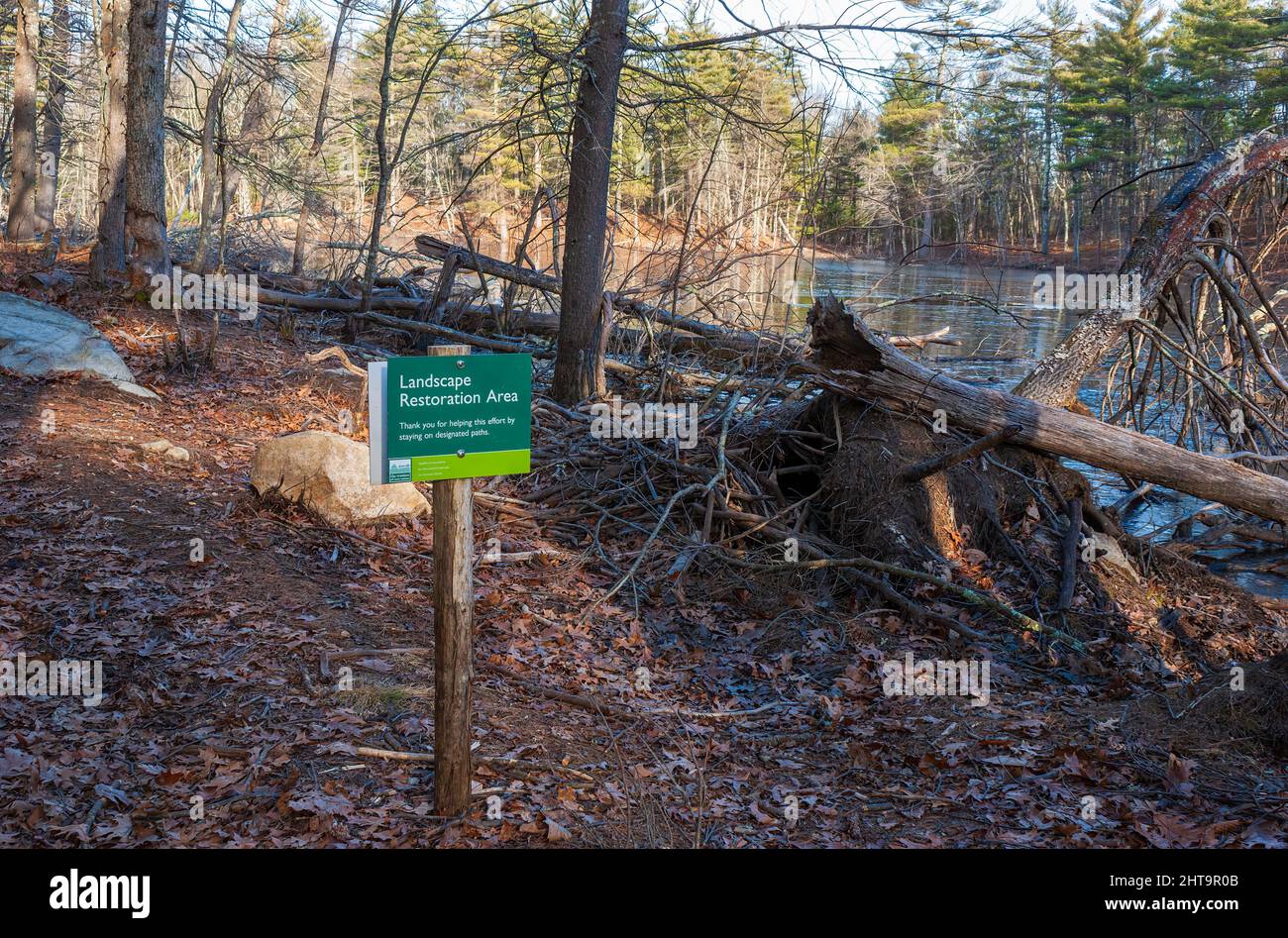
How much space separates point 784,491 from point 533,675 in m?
3.69

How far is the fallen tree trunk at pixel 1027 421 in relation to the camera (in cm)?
750

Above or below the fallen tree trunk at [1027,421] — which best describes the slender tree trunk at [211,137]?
above

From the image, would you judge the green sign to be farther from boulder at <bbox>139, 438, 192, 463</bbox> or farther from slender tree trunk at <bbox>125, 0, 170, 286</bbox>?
slender tree trunk at <bbox>125, 0, 170, 286</bbox>

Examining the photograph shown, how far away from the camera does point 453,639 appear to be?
13.5 feet

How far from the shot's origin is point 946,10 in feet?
28.4

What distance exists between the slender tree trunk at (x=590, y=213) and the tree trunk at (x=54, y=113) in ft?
55.3

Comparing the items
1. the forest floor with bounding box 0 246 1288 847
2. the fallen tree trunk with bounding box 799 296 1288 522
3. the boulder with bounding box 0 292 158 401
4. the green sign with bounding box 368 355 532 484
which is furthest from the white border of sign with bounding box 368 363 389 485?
the boulder with bounding box 0 292 158 401

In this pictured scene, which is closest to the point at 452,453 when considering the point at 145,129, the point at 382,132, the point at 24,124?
the point at 382,132

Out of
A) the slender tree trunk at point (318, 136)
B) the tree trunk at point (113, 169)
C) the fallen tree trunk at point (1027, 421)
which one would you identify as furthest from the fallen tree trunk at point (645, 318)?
the tree trunk at point (113, 169)

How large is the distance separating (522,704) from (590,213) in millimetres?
6184

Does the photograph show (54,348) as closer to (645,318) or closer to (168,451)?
(168,451)

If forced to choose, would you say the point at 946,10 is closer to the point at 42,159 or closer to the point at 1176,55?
the point at 42,159

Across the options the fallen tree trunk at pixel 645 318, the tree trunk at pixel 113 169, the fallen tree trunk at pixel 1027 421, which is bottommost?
the fallen tree trunk at pixel 1027 421

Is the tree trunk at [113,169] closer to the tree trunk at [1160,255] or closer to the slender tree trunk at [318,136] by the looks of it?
the slender tree trunk at [318,136]
